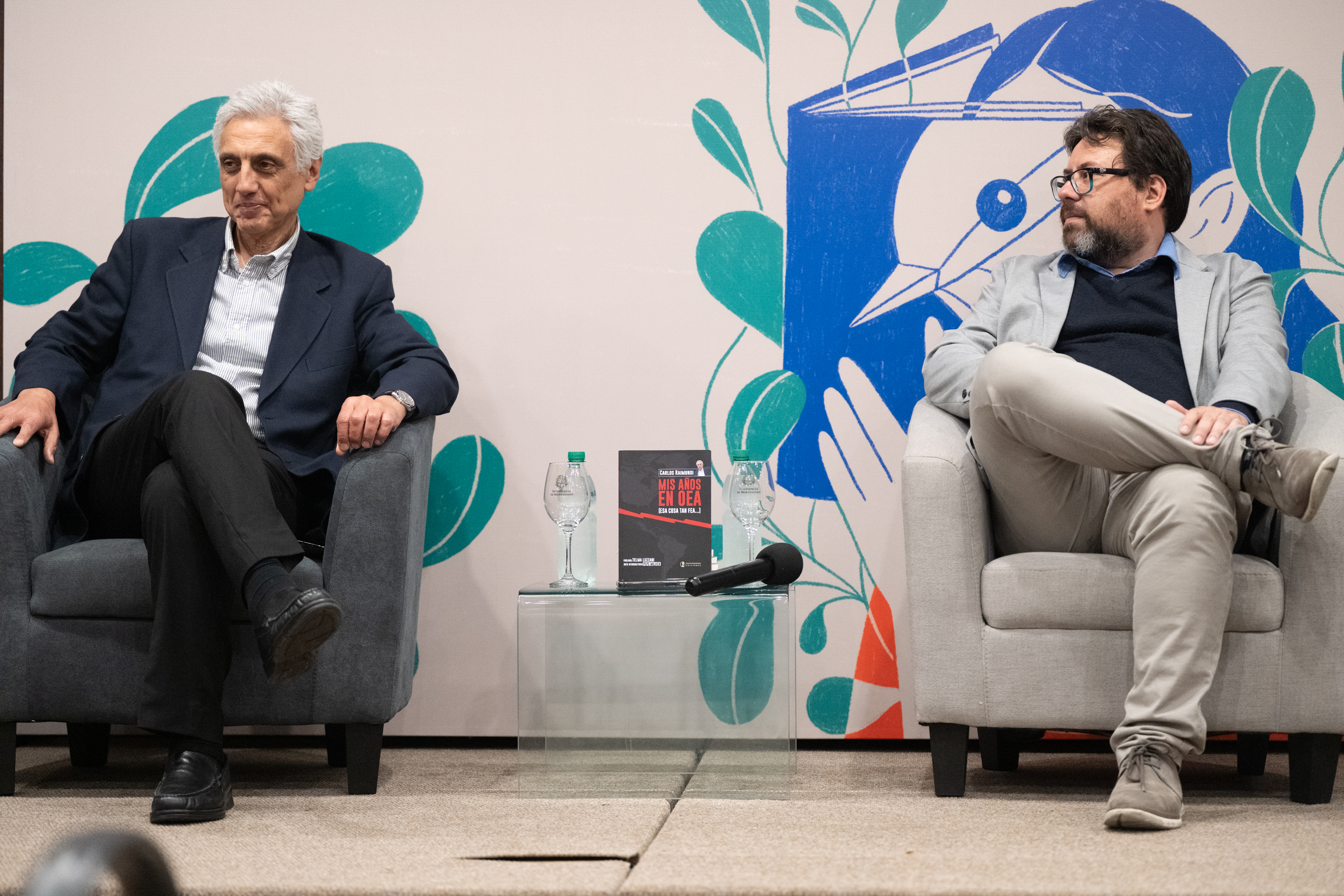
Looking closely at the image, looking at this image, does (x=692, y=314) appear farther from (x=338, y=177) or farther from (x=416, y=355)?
(x=338, y=177)

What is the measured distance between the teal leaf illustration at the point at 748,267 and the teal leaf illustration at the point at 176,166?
126 centimetres

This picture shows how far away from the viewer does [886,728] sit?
2.52m

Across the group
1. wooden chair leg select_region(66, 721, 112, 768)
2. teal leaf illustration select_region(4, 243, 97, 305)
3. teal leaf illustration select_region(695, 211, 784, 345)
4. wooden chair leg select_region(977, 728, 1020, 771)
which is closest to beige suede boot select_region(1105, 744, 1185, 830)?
wooden chair leg select_region(977, 728, 1020, 771)

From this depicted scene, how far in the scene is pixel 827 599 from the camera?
255 centimetres

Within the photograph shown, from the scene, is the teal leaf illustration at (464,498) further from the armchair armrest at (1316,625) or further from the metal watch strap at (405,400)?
the armchair armrest at (1316,625)

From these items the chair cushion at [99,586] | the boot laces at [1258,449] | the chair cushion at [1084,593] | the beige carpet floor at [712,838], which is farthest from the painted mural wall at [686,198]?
the boot laces at [1258,449]

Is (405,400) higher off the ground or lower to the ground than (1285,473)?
higher

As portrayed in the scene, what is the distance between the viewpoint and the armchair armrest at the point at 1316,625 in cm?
177

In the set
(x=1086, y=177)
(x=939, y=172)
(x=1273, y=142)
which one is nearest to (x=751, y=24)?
(x=939, y=172)

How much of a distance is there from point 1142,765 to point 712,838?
664 mm

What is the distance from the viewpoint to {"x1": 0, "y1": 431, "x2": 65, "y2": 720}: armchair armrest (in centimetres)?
185

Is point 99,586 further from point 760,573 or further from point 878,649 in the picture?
point 878,649

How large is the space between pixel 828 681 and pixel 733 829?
3.14 ft

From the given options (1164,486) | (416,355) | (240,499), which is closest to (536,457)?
(416,355)
